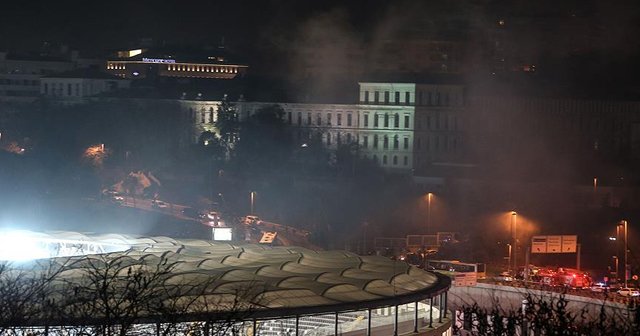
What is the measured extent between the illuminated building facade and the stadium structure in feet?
161

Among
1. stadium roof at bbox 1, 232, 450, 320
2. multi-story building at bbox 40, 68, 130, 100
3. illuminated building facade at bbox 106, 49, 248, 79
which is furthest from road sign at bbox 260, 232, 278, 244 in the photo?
illuminated building facade at bbox 106, 49, 248, 79

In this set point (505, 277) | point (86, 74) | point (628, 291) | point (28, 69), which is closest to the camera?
point (628, 291)

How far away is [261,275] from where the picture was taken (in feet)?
100

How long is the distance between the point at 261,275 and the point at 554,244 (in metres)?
16.2

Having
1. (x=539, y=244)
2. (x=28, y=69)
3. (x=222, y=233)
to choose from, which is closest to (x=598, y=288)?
(x=539, y=244)

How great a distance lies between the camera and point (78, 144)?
2680 inches

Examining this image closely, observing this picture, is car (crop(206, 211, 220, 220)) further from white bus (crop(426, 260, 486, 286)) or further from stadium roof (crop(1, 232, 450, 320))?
stadium roof (crop(1, 232, 450, 320))

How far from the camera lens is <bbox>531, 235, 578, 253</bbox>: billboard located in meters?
44.9

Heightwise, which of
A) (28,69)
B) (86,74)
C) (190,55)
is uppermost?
(190,55)

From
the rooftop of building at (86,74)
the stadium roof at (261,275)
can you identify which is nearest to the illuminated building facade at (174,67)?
the rooftop of building at (86,74)

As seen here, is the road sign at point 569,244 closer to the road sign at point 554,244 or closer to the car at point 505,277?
the road sign at point 554,244

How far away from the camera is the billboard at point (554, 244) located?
147ft

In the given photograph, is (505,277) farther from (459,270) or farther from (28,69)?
(28,69)

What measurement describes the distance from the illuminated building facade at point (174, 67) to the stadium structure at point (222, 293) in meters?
49.0
